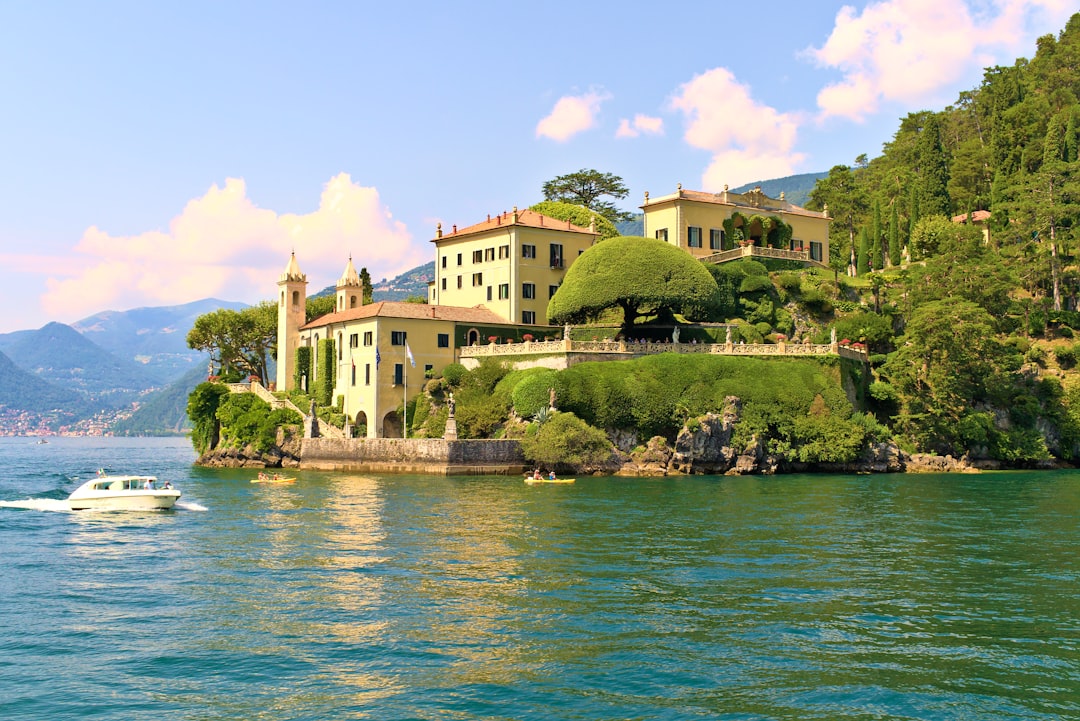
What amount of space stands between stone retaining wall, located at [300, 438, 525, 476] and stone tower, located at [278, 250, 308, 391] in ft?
74.8

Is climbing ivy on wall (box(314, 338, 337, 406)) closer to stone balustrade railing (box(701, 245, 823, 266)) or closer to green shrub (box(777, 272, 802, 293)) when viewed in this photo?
stone balustrade railing (box(701, 245, 823, 266))

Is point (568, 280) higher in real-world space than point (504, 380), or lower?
higher

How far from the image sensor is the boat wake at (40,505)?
45.1 metres

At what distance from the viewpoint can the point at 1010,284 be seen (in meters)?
80.6

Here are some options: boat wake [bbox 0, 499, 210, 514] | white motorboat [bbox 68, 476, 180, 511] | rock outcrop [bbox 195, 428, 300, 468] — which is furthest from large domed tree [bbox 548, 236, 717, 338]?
white motorboat [bbox 68, 476, 180, 511]

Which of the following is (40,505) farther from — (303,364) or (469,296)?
(469,296)

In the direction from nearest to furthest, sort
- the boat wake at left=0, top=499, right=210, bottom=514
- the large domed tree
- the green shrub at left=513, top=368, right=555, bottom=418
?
the boat wake at left=0, top=499, right=210, bottom=514, the green shrub at left=513, top=368, right=555, bottom=418, the large domed tree

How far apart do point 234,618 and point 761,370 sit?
4847 cm

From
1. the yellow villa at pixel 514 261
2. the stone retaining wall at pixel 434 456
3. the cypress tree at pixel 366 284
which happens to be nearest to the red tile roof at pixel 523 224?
the yellow villa at pixel 514 261

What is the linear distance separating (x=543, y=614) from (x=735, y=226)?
7059 cm

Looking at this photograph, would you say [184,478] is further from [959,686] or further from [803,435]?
[959,686]

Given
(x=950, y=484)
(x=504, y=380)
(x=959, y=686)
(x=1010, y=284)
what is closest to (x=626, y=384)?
(x=504, y=380)

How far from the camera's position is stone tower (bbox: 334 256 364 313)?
87750 mm

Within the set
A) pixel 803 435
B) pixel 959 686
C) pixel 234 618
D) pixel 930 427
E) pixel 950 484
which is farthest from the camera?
pixel 930 427
